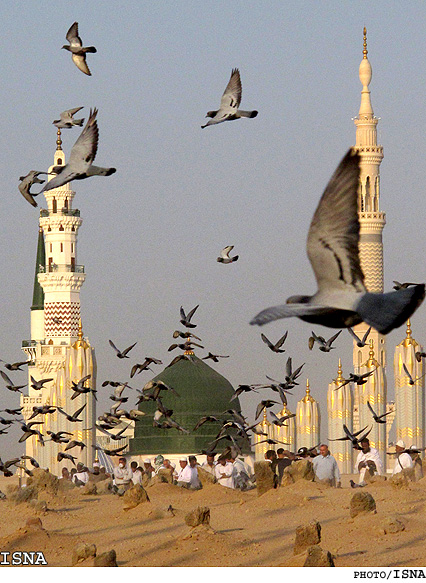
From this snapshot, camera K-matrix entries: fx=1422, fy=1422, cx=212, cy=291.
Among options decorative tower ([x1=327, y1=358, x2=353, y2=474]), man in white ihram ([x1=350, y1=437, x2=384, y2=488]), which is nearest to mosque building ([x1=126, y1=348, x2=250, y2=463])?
decorative tower ([x1=327, y1=358, x2=353, y2=474])

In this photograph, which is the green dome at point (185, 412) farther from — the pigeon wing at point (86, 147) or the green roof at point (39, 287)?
the pigeon wing at point (86, 147)

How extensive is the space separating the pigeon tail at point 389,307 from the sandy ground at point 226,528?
35.6ft

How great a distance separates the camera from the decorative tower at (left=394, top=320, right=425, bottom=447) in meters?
58.3

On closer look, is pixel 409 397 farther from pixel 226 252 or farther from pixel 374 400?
pixel 226 252

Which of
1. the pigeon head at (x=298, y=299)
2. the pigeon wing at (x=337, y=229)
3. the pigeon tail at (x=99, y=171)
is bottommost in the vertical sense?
the pigeon head at (x=298, y=299)

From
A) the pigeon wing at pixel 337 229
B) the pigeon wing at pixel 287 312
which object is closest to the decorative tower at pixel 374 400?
the pigeon wing at pixel 337 229

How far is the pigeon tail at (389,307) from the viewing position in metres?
11.4

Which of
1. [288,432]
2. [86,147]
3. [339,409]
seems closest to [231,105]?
[86,147]

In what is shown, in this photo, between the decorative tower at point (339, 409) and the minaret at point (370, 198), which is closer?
the decorative tower at point (339, 409)

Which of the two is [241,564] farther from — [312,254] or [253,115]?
[312,254]

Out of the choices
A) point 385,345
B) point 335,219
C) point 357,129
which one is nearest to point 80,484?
point 335,219

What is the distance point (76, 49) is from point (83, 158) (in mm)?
4623

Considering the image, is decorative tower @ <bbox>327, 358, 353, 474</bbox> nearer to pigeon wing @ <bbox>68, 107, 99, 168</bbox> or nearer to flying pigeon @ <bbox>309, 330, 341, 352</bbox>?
flying pigeon @ <bbox>309, 330, 341, 352</bbox>

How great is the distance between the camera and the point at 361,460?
30.7 meters
